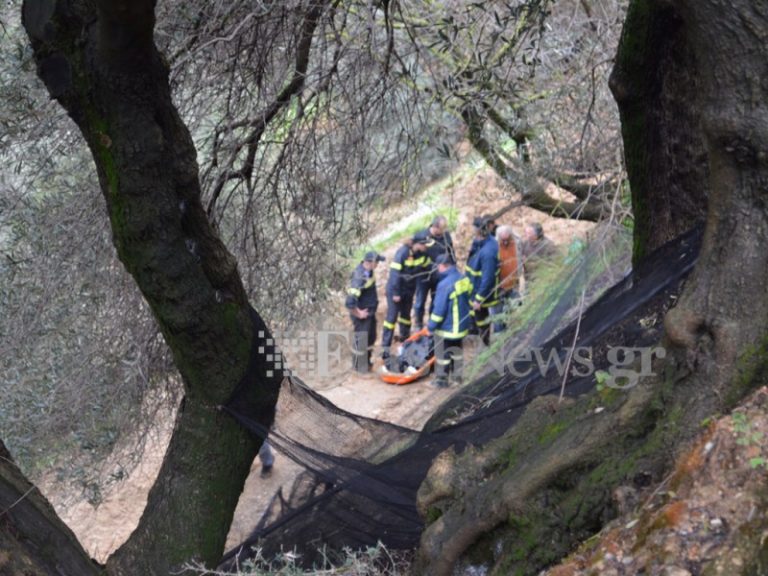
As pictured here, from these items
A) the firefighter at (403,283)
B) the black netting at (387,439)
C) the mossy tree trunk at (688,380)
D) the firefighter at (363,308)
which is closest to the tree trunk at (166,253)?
the black netting at (387,439)

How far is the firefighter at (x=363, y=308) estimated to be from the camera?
Answer: 12.1 metres

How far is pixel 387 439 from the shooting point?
4.15m

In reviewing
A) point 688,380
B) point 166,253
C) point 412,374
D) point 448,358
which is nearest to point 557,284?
point 448,358

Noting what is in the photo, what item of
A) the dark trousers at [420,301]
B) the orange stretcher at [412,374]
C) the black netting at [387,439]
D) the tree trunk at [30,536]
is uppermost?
the tree trunk at [30,536]

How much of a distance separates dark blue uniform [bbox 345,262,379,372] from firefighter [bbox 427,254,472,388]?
1.49m

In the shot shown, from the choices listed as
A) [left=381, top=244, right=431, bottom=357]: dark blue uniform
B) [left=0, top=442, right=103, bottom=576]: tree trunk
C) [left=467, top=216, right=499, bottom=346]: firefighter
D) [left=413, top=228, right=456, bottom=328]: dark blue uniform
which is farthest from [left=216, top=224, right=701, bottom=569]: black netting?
[left=381, top=244, right=431, bottom=357]: dark blue uniform

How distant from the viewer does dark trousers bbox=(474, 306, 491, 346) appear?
1108 cm

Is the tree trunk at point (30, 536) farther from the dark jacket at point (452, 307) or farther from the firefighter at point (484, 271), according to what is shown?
the firefighter at point (484, 271)

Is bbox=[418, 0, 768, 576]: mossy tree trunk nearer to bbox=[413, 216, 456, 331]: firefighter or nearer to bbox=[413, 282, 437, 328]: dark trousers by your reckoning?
bbox=[413, 216, 456, 331]: firefighter

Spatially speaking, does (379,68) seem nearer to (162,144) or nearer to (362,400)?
(162,144)

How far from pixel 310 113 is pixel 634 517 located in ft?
12.2

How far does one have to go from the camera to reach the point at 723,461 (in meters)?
2.59

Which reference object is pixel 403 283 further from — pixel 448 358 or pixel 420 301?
pixel 448 358

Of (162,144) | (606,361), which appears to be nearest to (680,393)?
(606,361)
